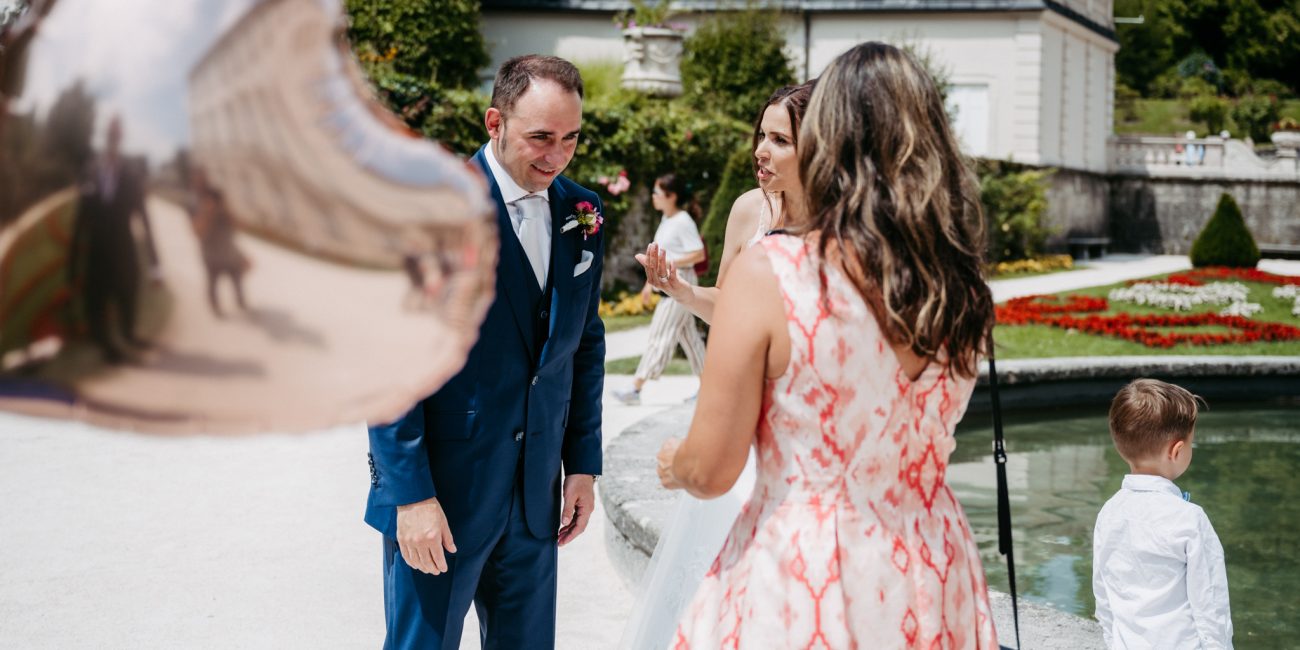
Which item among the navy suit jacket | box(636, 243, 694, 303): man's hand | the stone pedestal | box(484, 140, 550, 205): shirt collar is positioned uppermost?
the stone pedestal

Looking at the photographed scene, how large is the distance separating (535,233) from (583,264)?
13 centimetres

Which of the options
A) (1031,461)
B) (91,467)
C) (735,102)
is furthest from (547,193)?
(735,102)

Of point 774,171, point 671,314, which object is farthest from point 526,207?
point 671,314

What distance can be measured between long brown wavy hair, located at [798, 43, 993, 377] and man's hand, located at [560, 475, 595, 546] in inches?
51.1

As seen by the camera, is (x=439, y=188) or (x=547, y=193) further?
(x=547, y=193)

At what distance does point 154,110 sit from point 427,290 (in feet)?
0.61

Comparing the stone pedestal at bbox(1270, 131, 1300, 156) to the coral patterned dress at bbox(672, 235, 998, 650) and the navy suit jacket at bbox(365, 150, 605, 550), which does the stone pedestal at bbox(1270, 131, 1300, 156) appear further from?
the coral patterned dress at bbox(672, 235, 998, 650)

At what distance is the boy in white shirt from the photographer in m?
3.00

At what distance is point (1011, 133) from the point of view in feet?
91.3

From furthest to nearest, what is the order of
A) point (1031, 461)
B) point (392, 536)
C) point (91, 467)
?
point (1031, 461), point (91, 467), point (392, 536)

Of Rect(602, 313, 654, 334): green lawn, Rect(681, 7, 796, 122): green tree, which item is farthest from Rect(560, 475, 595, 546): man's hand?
Rect(681, 7, 796, 122): green tree

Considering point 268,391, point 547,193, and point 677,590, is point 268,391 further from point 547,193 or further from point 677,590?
point 677,590

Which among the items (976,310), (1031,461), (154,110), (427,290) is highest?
(154,110)

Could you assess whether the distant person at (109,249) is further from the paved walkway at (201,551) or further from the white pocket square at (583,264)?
the paved walkway at (201,551)
